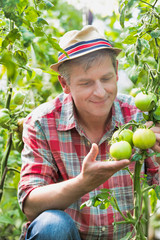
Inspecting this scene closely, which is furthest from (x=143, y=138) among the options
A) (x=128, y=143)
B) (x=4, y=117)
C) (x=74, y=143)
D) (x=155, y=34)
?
(x=4, y=117)

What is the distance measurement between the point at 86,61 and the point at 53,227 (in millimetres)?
703

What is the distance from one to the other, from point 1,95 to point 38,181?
2.32 feet

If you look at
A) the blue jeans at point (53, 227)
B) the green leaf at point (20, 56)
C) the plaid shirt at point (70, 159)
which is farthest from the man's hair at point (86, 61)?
the blue jeans at point (53, 227)

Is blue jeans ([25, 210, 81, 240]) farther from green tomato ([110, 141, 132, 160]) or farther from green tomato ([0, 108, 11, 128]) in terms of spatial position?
green tomato ([0, 108, 11, 128])

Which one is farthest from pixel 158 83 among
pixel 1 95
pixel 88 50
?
pixel 1 95

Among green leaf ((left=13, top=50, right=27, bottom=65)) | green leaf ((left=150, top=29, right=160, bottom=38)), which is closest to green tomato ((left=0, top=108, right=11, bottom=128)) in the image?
green leaf ((left=13, top=50, right=27, bottom=65))

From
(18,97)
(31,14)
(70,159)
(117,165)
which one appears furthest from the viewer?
(18,97)

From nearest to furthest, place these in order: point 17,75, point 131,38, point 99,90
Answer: point 17,75, point 131,38, point 99,90

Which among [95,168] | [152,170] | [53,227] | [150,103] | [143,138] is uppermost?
[150,103]

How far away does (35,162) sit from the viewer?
4.99ft

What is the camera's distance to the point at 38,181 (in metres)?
1.48

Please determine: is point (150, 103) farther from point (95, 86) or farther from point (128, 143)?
point (95, 86)

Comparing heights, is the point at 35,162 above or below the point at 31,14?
below

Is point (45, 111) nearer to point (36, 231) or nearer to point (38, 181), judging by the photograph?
point (38, 181)
